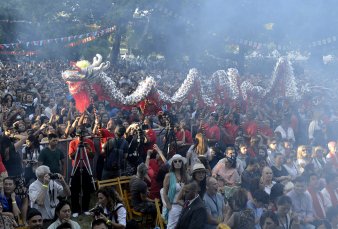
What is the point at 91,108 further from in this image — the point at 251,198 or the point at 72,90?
the point at 251,198

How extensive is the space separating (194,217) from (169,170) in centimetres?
169

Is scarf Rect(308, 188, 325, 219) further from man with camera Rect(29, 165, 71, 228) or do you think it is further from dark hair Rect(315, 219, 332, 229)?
man with camera Rect(29, 165, 71, 228)

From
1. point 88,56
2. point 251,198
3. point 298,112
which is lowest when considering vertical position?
point 88,56

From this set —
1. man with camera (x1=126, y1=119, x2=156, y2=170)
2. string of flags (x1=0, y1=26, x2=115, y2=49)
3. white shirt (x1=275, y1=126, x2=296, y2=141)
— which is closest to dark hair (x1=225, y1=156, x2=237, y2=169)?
man with camera (x1=126, y1=119, x2=156, y2=170)

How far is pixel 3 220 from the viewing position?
18.1 ft

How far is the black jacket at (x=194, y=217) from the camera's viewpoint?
5712 mm

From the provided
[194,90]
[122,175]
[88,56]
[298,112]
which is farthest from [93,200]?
[88,56]

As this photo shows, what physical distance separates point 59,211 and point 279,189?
244cm

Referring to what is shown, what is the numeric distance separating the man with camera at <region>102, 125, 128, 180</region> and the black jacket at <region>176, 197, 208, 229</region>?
296 cm

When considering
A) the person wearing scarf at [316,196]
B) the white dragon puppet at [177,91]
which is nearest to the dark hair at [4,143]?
the white dragon puppet at [177,91]

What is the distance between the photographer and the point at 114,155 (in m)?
8.66

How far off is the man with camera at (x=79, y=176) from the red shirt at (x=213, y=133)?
2673 millimetres

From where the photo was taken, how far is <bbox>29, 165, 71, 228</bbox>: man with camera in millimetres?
6898

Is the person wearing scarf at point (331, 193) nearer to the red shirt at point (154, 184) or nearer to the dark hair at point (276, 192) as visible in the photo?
the dark hair at point (276, 192)
